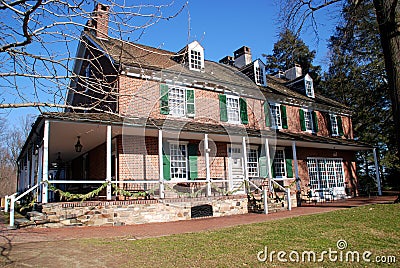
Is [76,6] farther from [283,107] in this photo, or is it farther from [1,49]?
[283,107]

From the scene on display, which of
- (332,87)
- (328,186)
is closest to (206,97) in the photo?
(328,186)

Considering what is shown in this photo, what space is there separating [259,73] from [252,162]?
6.15 m

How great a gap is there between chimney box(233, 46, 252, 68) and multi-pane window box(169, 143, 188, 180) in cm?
1094

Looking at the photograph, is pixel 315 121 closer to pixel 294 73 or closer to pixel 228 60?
pixel 294 73

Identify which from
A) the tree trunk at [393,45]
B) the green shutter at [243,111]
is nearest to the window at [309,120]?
the green shutter at [243,111]

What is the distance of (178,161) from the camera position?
45.4 ft

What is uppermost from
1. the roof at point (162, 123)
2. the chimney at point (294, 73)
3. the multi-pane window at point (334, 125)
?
the chimney at point (294, 73)

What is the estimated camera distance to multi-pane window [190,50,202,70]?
16.3 meters

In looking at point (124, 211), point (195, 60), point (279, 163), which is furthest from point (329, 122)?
point (124, 211)

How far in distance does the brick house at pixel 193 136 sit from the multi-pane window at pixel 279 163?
0.06m

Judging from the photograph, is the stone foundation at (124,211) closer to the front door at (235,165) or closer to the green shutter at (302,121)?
the front door at (235,165)

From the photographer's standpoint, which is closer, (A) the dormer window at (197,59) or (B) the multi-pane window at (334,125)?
(A) the dormer window at (197,59)

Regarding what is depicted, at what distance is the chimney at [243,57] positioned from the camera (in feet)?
74.3

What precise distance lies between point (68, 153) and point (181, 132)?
777 centimetres
